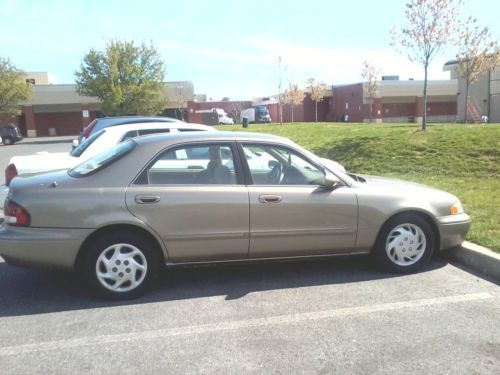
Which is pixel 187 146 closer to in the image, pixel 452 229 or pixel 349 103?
pixel 452 229

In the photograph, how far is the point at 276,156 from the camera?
5.16 meters

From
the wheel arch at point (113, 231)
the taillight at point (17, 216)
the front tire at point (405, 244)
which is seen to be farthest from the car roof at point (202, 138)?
the front tire at point (405, 244)

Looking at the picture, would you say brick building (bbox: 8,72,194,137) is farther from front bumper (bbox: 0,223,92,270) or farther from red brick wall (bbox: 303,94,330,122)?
front bumper (bbox: 0,223,92,270)

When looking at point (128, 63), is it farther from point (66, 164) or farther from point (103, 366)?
point (103, 366)

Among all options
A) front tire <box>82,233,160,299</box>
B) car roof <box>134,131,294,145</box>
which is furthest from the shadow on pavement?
car roof <box>134,131,294,145</box>

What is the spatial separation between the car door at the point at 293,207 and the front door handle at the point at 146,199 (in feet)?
2.91

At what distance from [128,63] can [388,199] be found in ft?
129

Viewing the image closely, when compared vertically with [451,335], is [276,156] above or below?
above

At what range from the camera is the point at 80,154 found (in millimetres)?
8062

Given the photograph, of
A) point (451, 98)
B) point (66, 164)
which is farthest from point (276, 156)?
point (451, 98)

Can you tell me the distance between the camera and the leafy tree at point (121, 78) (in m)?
40.6

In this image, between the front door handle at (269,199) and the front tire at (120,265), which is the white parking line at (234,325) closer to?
the front tire at (120,265)

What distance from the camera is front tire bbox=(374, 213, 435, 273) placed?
5234 mm

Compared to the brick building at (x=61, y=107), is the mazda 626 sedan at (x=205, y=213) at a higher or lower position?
lower
